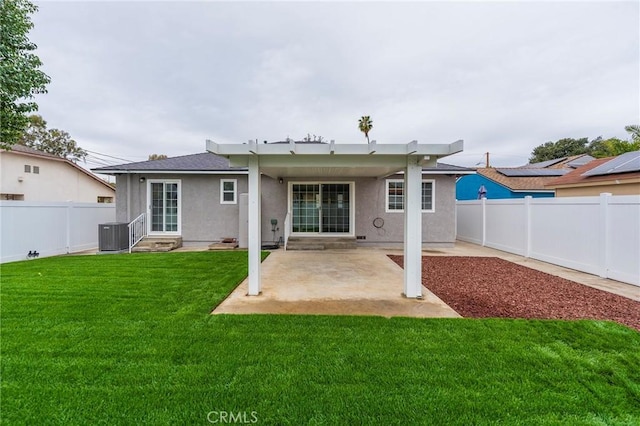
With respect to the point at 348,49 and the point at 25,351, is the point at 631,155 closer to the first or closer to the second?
the point at 348,49

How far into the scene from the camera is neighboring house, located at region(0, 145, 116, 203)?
15070 millimetres

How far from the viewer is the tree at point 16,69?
7.53 metres

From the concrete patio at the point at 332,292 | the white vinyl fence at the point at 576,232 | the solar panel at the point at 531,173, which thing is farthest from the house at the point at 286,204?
the solar panel at the point at 531,173

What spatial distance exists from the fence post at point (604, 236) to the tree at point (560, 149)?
41399 millimetres

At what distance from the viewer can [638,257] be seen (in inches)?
221

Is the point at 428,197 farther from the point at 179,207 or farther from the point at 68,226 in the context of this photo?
the point at 68,226

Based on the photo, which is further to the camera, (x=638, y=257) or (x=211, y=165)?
(x=211, y=165)

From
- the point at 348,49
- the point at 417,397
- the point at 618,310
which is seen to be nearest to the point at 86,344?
the point at 417,397

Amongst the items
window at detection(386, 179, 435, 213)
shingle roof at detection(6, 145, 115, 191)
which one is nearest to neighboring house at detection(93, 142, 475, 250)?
window at detection(386, 179, 435, 213)

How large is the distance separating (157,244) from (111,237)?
147 cm

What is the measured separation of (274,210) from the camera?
11.2 m

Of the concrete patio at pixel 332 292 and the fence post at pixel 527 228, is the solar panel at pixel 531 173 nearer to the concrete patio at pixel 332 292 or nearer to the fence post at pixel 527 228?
the fence post at pixel 527 228

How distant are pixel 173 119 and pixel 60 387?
1911cm

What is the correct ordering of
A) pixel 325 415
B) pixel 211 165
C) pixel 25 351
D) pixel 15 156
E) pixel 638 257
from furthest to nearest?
1. pixel 15 156
2. pixel 211 165
3. pixel 638 257
4. pixel 25 351
5. pixel 325 415
